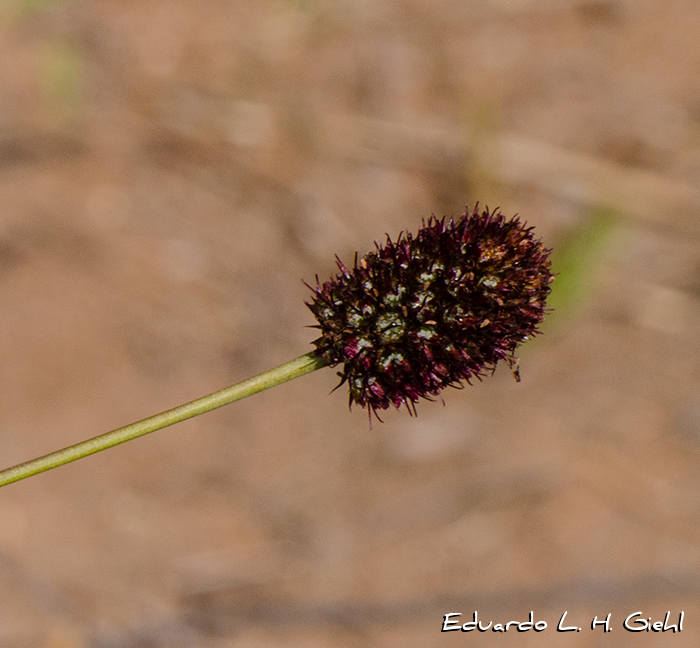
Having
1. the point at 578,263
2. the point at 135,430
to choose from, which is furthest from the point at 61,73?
the point at 135,430

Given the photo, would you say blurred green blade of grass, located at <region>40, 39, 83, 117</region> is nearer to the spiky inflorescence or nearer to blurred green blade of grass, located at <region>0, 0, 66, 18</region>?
blurred green blade of grass, located at <region>0, 0, 66, 18</region>

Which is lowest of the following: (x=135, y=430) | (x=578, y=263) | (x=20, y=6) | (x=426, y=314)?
(x=135, y=430)

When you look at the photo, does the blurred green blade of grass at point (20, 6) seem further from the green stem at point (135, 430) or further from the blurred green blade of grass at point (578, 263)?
the green stem at point (135, 430)

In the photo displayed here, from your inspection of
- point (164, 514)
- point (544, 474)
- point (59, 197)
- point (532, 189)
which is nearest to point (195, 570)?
point (164, 514)

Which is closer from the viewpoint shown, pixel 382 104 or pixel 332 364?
pixel 332 364

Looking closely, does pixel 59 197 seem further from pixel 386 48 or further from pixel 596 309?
pixel 596 309

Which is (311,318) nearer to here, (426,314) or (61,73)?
(61,73)

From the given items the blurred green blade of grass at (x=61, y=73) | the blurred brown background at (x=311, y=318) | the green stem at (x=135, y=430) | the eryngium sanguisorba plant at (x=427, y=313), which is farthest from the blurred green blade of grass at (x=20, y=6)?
the green stem at (x=135, y=430)
